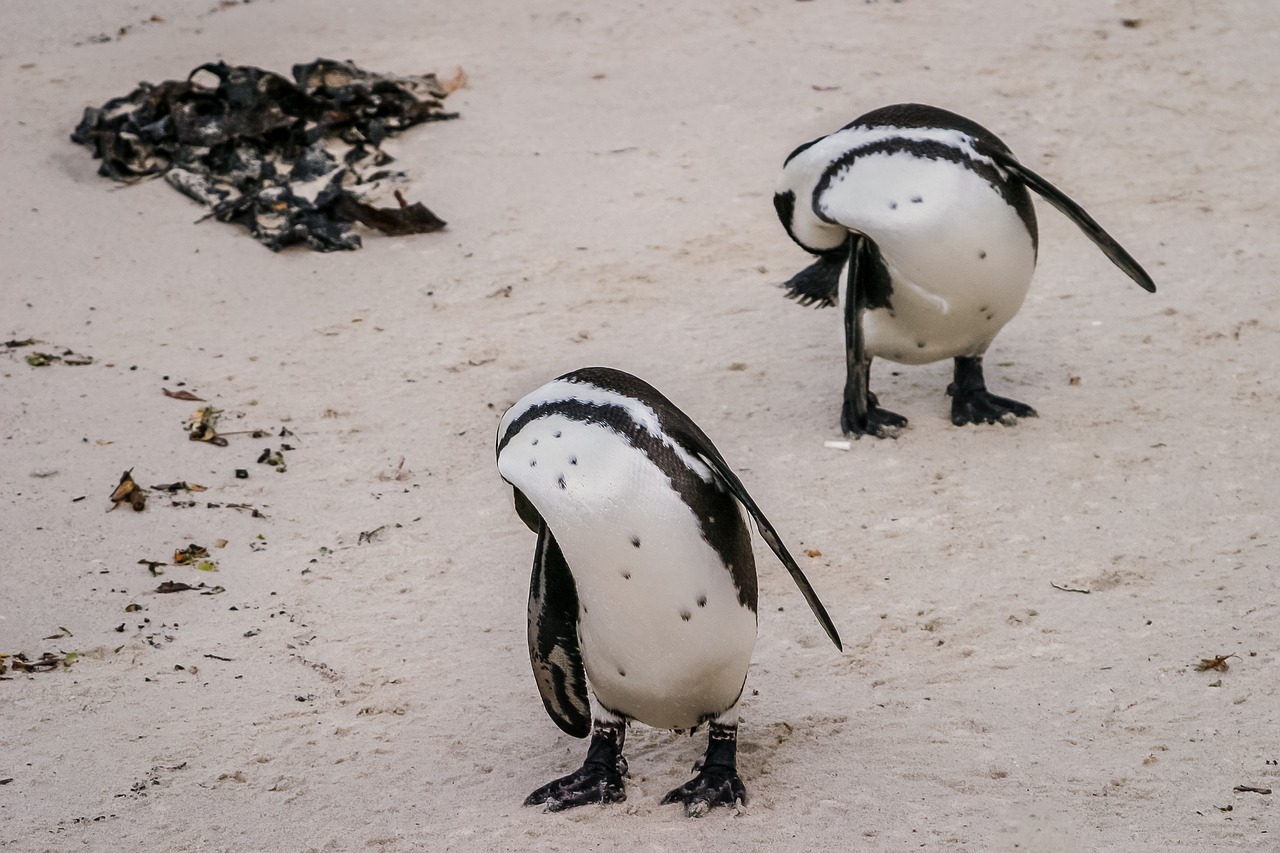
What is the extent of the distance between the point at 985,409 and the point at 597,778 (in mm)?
2179

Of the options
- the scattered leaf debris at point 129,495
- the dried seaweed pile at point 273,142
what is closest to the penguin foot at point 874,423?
the scattered leaf debris at point 129,495

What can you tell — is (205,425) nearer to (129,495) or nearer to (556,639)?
(129,495)

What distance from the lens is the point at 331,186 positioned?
604 cm

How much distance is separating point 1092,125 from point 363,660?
4862 millimetres

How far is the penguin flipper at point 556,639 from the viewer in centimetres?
247

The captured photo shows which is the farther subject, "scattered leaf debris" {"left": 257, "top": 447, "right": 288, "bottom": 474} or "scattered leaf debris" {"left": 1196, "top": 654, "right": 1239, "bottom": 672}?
"scattered leaf debris" {"left": 257, "top": 447, "right": 288, "bottom": 474}

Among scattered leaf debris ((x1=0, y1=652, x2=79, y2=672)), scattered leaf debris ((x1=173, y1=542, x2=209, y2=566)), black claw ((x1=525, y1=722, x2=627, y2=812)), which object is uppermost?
black claw ((x1=525, y1=722, x2=627, y2=812))

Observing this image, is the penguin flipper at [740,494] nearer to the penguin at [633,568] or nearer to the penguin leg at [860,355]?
the penguin at [633,568]

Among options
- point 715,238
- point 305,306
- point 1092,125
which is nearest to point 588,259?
point 715,238

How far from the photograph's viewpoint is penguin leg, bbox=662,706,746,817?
7.86 feet

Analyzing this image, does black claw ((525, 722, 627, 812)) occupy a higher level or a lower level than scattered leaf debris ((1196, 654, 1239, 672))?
lower

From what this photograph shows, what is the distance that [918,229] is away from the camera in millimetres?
3717

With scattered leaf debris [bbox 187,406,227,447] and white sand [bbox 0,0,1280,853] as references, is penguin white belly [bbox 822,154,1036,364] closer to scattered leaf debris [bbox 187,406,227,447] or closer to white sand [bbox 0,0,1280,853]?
white sand [bbox 0,0,1280,853]

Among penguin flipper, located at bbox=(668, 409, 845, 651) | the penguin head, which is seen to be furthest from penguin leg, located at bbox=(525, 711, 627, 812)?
the penguin head
